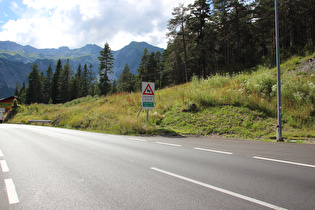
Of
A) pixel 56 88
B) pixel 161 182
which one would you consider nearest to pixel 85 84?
pixel 56 88

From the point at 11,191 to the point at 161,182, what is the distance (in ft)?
9.60

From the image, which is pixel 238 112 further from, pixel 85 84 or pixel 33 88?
pixel 85 84

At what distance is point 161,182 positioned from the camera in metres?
3.80

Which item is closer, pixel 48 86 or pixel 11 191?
pixel 11 191

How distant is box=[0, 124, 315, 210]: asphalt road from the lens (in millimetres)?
2938

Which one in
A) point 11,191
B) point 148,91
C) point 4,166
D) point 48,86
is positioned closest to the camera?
point 11,191

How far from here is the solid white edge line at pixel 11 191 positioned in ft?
10.1

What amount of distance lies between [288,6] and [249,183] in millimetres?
35280

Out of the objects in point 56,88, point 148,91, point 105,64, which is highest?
point 105,64

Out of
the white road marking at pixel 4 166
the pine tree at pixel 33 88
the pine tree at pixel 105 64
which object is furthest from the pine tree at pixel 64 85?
the white road marking at pixel 4 166

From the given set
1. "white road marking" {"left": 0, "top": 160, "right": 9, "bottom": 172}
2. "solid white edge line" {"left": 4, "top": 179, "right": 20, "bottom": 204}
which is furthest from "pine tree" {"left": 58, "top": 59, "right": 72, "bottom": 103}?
"solid white edge line" {"left": 4, "top": 179, "right": 20, "bottom": 204}

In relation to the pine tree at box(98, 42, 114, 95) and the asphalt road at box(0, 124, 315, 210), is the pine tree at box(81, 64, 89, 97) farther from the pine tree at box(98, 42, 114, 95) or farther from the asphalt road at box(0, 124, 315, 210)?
the asphalt road at box(0, 124, 315, 210)

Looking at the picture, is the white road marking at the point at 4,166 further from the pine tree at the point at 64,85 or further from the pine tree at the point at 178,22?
the pine tree at the point at 64,85

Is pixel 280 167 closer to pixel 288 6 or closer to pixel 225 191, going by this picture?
pixel 225 191
